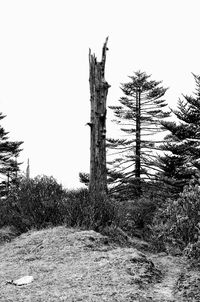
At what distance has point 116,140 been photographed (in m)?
25.8

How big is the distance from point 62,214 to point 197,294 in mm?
4904

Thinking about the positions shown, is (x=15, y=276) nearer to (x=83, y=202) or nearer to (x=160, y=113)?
(x=83, y=202)

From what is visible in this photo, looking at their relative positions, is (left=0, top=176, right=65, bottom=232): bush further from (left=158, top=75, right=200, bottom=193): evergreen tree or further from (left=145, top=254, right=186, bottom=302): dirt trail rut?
(left=158, top=75, right=200, bottom=193): evergreen tree

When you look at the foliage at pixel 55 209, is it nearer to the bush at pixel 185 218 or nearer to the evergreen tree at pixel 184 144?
the bush at pixel 185 218

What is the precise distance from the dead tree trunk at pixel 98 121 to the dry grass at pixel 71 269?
484 centimetres

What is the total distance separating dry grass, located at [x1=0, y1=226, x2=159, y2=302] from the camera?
4.19 meters

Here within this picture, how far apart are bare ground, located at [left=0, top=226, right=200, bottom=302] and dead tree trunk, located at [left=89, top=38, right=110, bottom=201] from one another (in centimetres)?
518

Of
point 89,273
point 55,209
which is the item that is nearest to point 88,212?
point 55,209

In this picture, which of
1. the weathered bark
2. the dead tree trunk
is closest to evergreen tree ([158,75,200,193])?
the weathered bark

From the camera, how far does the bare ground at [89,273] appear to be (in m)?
4.11

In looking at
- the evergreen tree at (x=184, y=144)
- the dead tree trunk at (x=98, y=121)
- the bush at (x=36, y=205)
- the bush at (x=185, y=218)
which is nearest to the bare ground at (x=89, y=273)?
the bush at (x=185, y=218)

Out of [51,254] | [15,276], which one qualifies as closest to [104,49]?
[51,254]

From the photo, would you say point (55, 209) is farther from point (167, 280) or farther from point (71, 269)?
point (167, 280)

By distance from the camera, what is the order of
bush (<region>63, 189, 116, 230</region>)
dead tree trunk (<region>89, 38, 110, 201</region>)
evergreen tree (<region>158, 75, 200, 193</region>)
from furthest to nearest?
evergreen tree (<region>158, 75, 200, 193</region>), dead tree trunk (<region>89, 38, 110, 201</region>), bush (<region>63, 189, 116, 230</region>)
